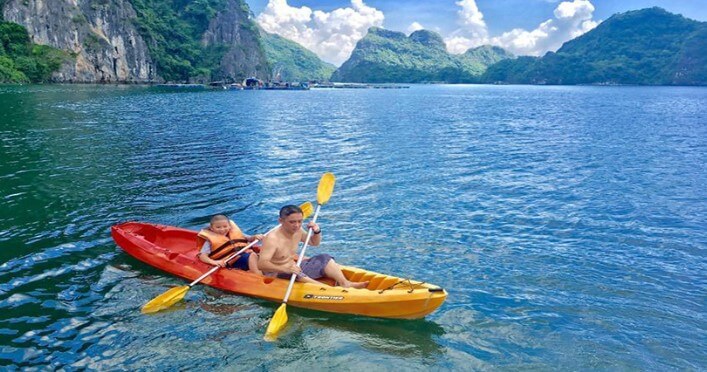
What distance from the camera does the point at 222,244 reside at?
35.0 ft

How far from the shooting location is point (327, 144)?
32.2 meters

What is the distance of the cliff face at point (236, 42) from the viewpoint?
171 metres

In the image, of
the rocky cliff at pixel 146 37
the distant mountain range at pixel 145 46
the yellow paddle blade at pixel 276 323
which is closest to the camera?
the yellow paddle blade at pixel 276 323

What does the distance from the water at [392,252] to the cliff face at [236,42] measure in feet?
490

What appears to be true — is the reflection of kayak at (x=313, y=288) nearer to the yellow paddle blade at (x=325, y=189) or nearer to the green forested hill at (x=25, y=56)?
the yellow paddle blade at (x=325, y=189)

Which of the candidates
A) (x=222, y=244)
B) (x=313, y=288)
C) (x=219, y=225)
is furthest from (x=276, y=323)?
(x=219, y=225)

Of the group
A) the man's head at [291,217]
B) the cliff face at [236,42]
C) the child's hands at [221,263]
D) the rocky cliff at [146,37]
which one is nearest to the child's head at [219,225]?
the child's hands at [221,263]

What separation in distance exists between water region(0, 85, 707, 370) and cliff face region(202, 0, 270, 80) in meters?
149

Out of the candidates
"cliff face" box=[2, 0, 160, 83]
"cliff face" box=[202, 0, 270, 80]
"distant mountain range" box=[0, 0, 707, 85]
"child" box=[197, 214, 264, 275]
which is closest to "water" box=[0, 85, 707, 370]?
"child" box=[197, 214, 264, 275]

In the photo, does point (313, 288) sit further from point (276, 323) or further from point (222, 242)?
point (222, 242)

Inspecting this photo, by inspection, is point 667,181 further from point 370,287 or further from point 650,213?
point 370,287

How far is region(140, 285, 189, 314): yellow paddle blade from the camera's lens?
9.13 meters

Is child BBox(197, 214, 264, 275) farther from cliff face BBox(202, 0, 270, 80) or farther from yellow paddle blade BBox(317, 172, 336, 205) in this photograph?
cliff face BBox(202, 0, 270, 80)

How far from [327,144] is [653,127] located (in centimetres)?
2910
